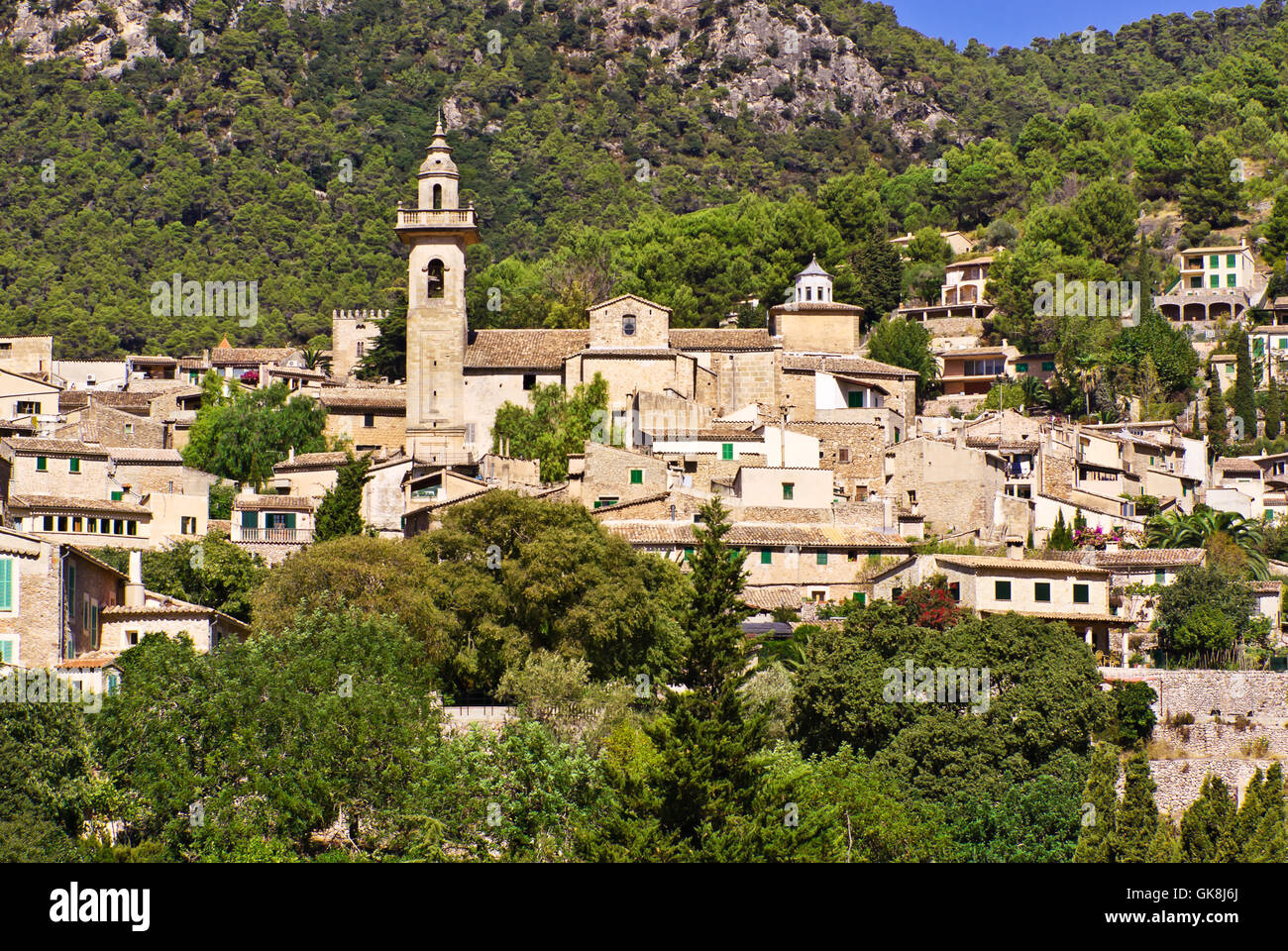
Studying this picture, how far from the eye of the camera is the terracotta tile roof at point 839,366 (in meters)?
59.4

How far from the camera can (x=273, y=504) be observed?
161 ft

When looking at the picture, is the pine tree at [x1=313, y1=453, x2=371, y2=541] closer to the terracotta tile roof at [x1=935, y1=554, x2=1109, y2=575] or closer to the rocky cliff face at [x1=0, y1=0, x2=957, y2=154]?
the terracotta tile roof at [x1=935, y1=554, x2=1109, y2=575]

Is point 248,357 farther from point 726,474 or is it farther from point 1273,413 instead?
point 1273,413

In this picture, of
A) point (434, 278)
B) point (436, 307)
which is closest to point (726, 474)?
point (436, 307)

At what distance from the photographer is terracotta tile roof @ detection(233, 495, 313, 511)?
1922 inches

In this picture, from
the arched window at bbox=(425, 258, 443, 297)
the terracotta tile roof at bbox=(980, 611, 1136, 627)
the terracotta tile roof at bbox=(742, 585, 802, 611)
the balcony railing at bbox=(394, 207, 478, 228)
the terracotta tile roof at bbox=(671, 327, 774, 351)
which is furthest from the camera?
the terracotta tile roof at bbox=(671, 327, 774, 351)

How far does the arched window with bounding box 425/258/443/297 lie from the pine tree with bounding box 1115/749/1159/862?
31.3 metres

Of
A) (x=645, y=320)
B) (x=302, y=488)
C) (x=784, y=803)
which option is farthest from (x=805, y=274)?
(x=784, y=803)

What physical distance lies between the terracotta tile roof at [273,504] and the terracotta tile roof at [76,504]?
2547 mm

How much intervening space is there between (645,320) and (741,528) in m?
12.3

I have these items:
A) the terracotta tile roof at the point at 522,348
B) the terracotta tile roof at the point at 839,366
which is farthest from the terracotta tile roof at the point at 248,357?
the terracotta tile roof at the point at 839,366

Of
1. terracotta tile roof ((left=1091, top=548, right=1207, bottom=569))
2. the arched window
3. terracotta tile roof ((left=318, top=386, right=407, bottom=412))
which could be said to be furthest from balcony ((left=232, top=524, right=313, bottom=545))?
terracotta tile roof ((left=1091, top=548, right=1207, bottom=569))

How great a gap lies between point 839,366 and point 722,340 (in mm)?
4415

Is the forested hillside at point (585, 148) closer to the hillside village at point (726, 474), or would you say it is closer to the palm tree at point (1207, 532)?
the hillside village at point (726, 474)
